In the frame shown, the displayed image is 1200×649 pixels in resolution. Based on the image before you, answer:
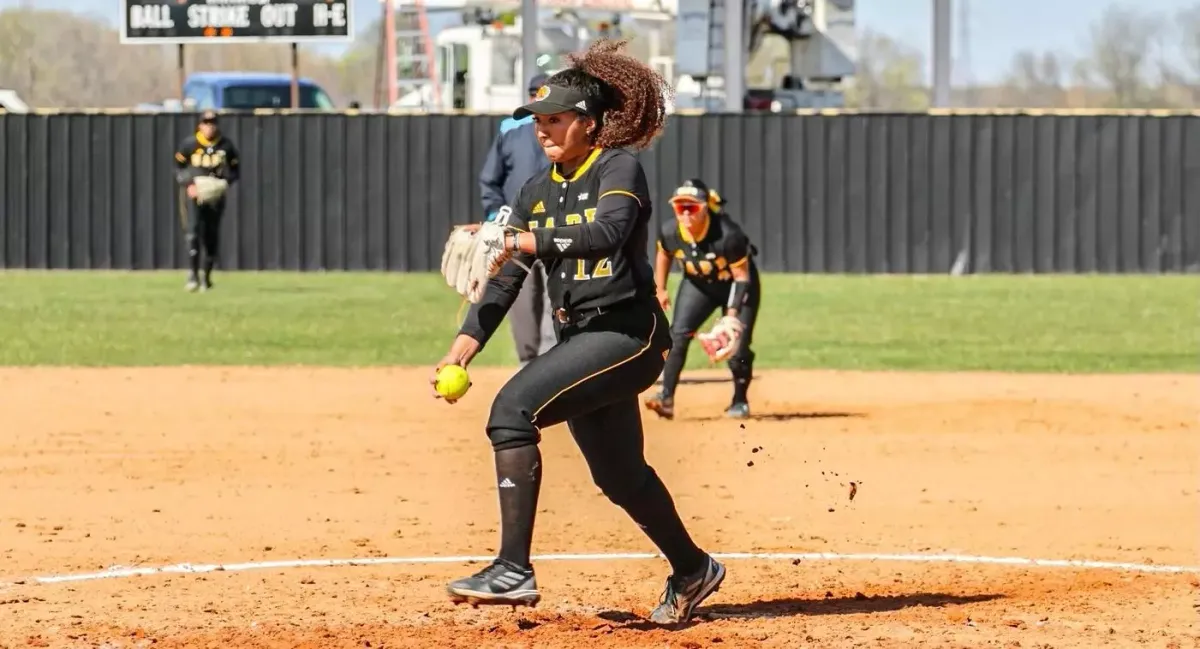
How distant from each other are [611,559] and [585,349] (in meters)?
2.08

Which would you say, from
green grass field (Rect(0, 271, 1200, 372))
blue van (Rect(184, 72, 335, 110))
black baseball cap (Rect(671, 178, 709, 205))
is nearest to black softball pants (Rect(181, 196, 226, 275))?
green grass field (Rect(0, 271, 1200, 372))

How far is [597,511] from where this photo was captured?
10.0 metres

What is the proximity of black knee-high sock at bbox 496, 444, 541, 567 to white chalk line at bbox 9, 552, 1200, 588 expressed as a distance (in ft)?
5.69

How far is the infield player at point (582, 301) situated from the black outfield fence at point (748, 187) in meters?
21.5

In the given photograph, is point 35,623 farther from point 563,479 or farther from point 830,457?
point 830,457

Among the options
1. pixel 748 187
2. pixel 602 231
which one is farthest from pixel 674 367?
pixel 748 187

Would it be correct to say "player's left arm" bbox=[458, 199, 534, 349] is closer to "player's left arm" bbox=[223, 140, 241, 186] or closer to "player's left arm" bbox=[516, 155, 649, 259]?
"player's left arm" bbox=[516, 155, 649, 259]

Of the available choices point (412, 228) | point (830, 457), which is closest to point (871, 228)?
point (412, 228)

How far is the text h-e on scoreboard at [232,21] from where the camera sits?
2941 cm

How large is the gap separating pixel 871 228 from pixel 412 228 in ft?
21.2

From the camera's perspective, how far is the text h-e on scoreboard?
29.4 meters

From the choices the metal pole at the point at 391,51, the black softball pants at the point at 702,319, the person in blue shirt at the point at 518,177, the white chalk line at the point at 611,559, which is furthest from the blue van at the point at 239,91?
the white chalk line at the point at 611,559

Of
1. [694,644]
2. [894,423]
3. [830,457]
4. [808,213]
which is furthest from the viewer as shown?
[808,213]

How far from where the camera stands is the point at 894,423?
1348 cm
